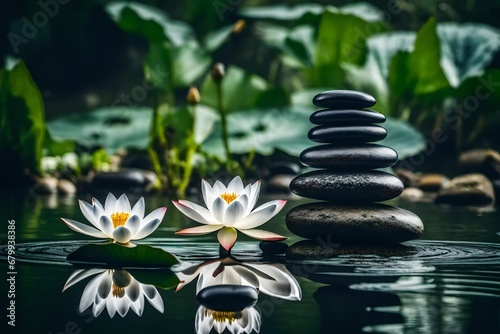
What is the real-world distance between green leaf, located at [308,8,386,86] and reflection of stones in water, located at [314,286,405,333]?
635 centimetres

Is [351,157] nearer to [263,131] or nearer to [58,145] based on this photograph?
[263,131]

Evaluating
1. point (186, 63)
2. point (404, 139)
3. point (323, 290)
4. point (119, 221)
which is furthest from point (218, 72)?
point (323, 290)

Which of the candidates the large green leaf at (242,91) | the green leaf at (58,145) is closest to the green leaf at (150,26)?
the large green leaf at (242,91)

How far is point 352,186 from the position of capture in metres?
3.41

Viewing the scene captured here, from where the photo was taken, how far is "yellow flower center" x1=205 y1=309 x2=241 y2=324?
190 centimetres

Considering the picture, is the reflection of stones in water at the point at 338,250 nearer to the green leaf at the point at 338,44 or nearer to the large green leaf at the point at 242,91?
the large green leaf at the point at 242,91

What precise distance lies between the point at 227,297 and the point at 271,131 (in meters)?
5.37

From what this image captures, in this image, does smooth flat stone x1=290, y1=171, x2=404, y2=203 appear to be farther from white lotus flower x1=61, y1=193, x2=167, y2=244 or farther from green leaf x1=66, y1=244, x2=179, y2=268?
green leaf x1=66, y1=244, x2=179, y2=268

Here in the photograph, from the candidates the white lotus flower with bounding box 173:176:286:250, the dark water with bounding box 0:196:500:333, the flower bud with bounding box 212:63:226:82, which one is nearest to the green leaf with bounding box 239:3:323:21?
the flower bud with bounding box 212:63:226:82

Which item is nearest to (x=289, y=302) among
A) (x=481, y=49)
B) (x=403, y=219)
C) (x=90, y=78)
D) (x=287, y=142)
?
(x=403, y=219)

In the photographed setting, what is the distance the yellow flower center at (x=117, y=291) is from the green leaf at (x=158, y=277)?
0.11 m

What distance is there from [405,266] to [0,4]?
870 centimetres

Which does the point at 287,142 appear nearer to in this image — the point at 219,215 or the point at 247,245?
the point at 247,245

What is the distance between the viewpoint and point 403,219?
3328 millimetres
